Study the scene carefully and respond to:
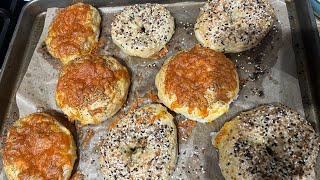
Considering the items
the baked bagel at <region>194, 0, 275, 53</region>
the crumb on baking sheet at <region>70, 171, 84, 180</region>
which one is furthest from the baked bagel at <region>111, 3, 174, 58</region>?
the crumb on baking sheet at <region>70, 171, 84, 180</region>

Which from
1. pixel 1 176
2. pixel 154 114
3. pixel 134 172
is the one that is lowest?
pixel 1 176

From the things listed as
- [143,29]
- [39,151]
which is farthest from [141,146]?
[143,29]

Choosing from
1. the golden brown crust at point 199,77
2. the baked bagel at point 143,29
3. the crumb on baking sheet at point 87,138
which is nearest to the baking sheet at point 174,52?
the crumb on baking sheet at point 87,138

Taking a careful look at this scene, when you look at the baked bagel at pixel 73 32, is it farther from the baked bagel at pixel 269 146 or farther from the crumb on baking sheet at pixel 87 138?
the baked bagel at pixel 269 146

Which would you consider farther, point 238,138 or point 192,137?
point 192,137

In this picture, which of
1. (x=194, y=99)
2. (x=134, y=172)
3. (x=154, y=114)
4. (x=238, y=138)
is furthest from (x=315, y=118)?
(x=134, y=172)

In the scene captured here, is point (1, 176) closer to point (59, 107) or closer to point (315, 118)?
point (59, 107)

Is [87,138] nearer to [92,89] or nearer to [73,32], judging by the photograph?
[92,89]

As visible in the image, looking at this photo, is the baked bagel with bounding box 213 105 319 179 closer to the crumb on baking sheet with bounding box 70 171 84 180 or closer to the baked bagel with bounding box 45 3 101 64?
the crumb on baking sheet with bounding box 70 171 84 180
